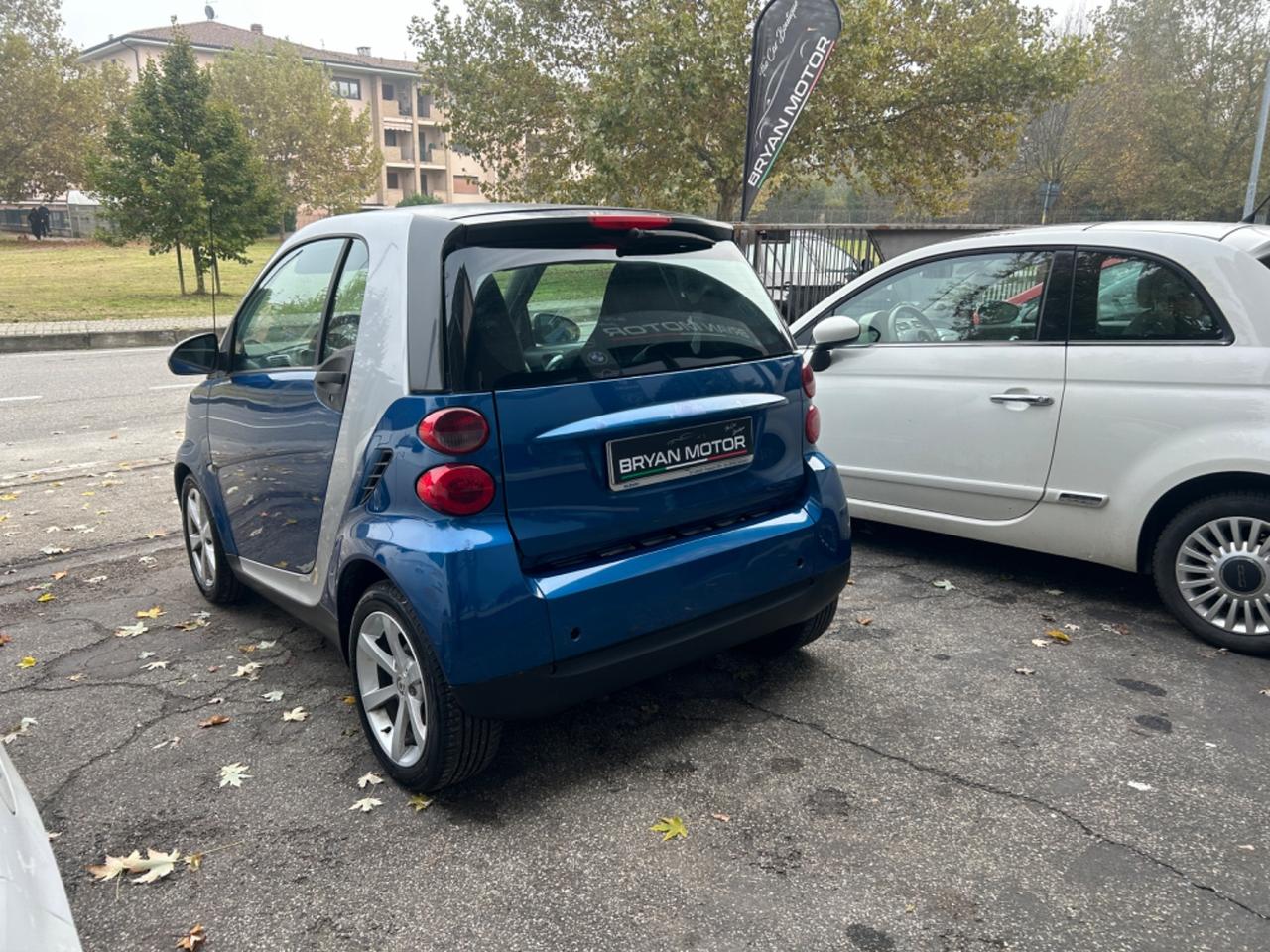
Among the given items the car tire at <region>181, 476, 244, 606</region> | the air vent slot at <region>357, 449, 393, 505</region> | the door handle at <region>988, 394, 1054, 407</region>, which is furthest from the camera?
the car tire at <region>181, 476, 244, 606</region>

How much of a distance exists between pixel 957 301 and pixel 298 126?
48793 mm

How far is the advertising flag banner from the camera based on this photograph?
988cm

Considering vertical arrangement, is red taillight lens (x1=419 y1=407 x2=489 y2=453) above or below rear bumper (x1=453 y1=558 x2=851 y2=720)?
above

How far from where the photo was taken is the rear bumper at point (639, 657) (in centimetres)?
275

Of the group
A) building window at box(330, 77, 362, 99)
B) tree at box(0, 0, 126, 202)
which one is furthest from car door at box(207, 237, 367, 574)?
building window at box(330, 77, 362, 99)

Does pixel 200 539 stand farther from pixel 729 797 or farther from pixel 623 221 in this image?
pixel 729 797

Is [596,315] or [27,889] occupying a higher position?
[596,315]

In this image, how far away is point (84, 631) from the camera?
14.4 ft

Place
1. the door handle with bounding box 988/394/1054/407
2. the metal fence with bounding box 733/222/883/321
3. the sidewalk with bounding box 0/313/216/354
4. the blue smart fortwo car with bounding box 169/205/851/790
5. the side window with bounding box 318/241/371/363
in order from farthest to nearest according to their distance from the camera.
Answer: the sidewalk with bounding box 0/313/216/354 → the metal fence with bounding box 733/222/883/321 → the door handle with bounding box 988/394/1054/407 → the side window with bounding box 318/241/371/363 → the blue smart fortwo car with bounding box 169/205/851/790

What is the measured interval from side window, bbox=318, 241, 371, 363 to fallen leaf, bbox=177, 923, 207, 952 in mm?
1720

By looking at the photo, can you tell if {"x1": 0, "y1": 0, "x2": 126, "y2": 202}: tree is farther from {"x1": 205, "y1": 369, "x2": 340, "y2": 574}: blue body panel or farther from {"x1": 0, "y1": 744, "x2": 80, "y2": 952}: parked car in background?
{"x1": 0, "y1": 744, "x2": 80, "y2": 952}: parked car in background

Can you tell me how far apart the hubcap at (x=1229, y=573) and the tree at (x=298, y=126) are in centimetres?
4738

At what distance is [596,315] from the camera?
3.09 meters

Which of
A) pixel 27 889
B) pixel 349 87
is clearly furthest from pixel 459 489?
pixel 349 87
